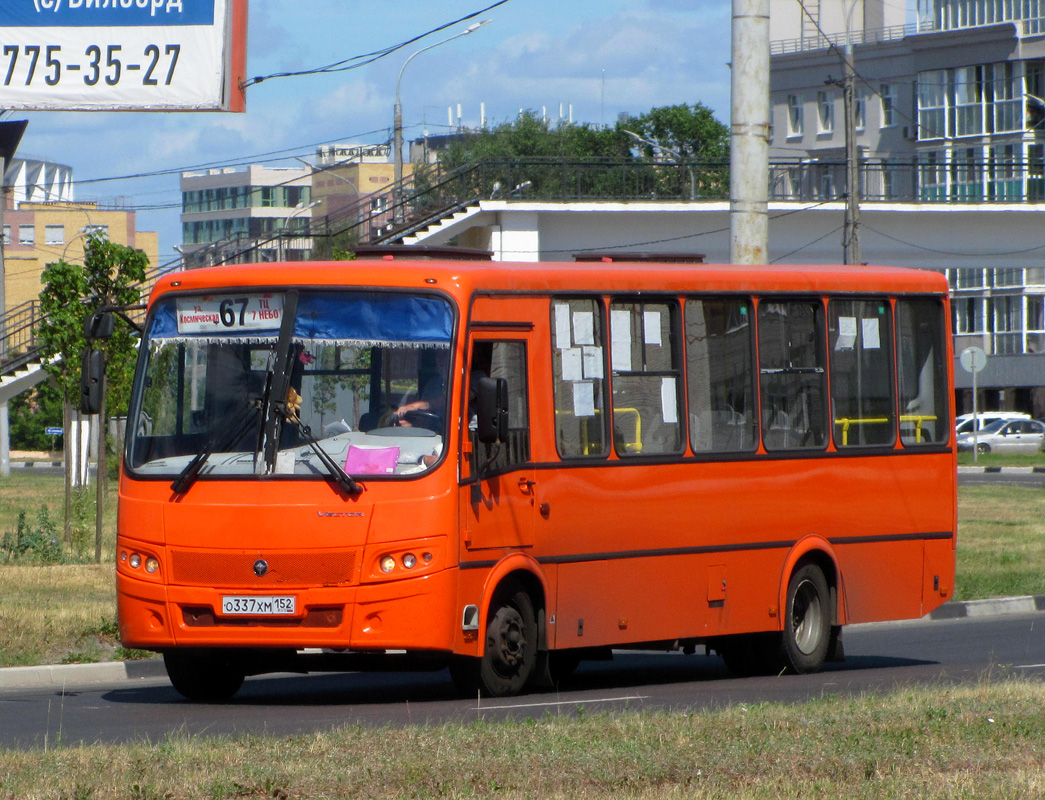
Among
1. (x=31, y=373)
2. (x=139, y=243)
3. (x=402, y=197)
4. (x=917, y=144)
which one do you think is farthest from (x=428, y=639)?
(x=139, y=243)

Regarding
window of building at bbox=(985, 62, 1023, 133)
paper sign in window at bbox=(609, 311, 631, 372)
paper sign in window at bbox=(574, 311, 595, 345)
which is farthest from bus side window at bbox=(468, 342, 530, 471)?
window of building at bbox=(985, 62, 1023, 133)

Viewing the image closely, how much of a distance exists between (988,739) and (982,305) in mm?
81445

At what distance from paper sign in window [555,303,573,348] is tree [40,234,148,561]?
8324mm

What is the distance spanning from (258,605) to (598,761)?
376 centimetres

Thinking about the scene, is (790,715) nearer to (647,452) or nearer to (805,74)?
(647,452)

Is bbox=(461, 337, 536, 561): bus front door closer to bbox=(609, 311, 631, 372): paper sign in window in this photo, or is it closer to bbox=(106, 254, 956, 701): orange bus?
bbox=(106, 254, 956, 701): orange bus

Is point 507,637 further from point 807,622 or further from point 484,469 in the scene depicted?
point 807,622

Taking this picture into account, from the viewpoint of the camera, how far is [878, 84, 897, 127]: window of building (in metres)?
84.7

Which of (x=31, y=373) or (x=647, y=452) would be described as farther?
(x=31, y=373)

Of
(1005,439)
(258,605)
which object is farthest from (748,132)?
(1005,439)

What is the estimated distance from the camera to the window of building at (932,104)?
268 feet

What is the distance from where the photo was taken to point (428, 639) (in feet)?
35.9

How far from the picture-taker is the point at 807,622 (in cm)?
Answer: 1405

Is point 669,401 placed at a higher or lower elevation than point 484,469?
higher
